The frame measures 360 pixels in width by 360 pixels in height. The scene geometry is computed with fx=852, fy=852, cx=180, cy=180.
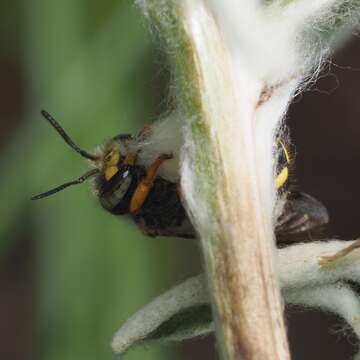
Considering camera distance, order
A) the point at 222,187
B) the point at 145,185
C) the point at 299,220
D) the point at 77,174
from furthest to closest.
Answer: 1. the point at 77,174
2. the point at 299,220
3. the point at 145,185
4. the point at 222,187

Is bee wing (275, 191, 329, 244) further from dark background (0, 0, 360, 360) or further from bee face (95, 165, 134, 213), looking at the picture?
dark background (0, 0, 360, 360)

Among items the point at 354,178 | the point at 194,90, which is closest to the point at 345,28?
the point at 194,90

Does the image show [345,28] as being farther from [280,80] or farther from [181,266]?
[181,266]

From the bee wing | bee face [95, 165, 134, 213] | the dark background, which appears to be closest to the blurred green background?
the dark background

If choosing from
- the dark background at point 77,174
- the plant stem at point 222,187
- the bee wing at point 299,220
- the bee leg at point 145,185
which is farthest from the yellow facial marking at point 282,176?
the dark background at point 77,174

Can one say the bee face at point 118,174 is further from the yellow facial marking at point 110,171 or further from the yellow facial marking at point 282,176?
the yellow facial marking at point 282,176

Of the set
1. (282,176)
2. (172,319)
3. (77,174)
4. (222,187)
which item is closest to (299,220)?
(282,176)

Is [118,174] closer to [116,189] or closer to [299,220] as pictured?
[116,189]
